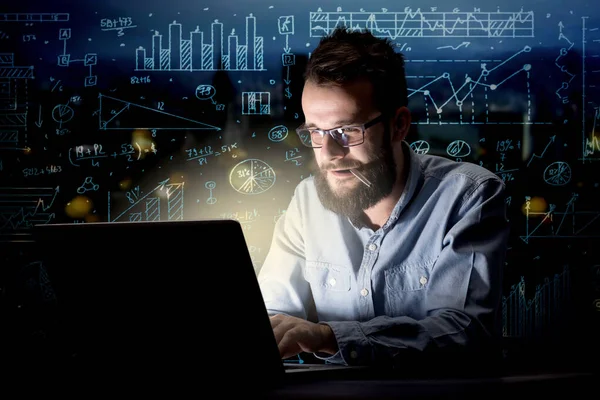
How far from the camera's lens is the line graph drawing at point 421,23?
300cm

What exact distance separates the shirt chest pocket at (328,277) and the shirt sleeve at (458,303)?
300 mm

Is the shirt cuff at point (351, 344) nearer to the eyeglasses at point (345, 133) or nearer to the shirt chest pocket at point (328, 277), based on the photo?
the shirt chest pocket at point (328, 277)

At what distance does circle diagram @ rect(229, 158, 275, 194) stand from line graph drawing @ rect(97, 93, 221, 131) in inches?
8.7

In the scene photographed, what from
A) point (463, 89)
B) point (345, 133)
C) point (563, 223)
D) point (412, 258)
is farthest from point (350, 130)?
point (563, 223)

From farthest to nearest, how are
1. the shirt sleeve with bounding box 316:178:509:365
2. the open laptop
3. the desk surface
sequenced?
1. the shirt sleeve with bounding box 316:178:509:365
2. the open laptop
3. the desk surface

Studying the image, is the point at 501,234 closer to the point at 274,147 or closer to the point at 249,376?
the point at 249,376

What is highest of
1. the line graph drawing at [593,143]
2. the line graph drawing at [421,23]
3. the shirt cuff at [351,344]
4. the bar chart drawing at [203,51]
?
the line graph drawing at [421,23]

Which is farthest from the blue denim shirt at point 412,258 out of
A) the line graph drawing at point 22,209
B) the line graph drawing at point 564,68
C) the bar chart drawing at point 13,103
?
the bar chart drawing at point 13,103

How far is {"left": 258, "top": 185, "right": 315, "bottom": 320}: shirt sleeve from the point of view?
1804mm

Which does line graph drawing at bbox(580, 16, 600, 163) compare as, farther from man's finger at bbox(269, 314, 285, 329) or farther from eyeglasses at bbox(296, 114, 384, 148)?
man's finger at bbox(269, 314, 285, 329)

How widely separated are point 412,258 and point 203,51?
1766 mm

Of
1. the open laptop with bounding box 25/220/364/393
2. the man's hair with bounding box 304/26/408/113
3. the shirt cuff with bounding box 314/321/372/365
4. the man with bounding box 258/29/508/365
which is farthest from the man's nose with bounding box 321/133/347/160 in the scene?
the open laptop with bounding box 25/220/364/393

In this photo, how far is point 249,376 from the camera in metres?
0.84

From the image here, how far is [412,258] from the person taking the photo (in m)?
1.77
